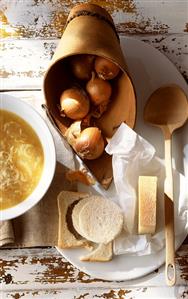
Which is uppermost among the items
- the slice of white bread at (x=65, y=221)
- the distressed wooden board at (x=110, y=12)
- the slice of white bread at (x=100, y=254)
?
the distressed wooden board at (x=110, y=12)

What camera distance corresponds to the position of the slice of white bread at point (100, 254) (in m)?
1.12

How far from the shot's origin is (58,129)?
3.74 feet

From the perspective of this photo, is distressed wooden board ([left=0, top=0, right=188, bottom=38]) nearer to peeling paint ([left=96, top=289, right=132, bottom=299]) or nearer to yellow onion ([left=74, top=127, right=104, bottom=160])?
yellow onion ([left=74, top=127, right=104, bottom=160])

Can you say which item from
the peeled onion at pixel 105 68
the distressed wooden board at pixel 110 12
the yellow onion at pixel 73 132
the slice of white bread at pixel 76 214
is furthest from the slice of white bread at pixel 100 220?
the distressed wooden board at pixel 110 12

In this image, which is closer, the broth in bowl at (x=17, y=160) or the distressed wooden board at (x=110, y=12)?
the broth in bowl at (x=17, y=160)

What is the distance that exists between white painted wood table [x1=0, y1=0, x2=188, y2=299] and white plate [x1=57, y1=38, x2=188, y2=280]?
23mm

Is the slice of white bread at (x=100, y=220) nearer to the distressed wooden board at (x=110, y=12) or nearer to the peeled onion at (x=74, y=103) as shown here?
the peeled onion at (x=74, y=103)

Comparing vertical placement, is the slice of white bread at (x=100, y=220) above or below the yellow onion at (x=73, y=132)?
below

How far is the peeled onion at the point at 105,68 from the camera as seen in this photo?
1094mm

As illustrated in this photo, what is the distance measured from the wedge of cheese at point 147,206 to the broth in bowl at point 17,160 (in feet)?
0.57

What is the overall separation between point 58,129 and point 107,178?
0.39 ft

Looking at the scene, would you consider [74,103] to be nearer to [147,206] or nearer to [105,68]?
[105,68]

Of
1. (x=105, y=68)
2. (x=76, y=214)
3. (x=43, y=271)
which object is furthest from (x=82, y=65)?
(x=43, y=271)

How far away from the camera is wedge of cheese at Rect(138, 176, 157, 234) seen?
1102 mm
